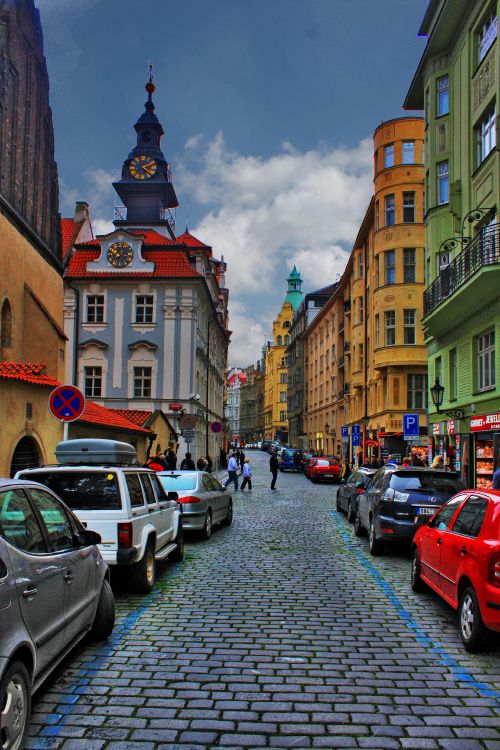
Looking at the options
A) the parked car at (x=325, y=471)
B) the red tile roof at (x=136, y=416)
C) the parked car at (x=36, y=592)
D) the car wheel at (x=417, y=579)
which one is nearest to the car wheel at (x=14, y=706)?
the parked car at (x=36, y=592)

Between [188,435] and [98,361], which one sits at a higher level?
[98,361]

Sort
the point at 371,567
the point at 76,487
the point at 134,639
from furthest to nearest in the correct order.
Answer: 1. the point at 371,567
2. the point at 76,487
3. the point at 134,639

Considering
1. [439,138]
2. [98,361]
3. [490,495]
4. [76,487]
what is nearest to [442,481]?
[490,495]

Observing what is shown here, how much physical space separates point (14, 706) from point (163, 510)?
6491 mm

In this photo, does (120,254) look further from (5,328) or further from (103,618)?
(103,618)

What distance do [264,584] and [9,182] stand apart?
1290cm

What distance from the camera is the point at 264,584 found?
370 inches

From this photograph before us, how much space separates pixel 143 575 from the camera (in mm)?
8625

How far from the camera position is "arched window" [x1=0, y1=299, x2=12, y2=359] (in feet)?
56.8

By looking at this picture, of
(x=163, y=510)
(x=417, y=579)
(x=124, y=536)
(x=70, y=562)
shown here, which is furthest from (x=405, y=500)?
(x=70, y=562)

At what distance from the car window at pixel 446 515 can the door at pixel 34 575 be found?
4.59 m

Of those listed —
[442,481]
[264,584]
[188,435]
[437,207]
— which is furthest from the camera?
[188,435]

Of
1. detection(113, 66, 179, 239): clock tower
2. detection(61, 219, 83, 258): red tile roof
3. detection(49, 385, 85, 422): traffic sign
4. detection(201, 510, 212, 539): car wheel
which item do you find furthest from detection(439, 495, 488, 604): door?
detection(113, 66, 179, 239): clock tower

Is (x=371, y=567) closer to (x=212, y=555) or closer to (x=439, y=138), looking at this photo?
(x=212, y=555)
